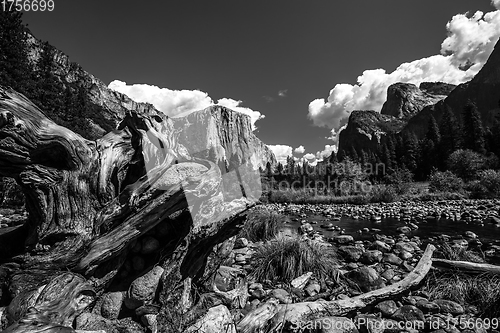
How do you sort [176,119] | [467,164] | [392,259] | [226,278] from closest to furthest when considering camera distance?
1. [226,278]
2. [176,119]
3. [392,259]
4. [467,164]

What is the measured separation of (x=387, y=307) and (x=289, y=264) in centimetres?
160

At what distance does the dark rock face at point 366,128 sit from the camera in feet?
463

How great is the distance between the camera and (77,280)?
2564mm

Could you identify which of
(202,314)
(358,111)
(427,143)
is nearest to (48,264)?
(202,314)

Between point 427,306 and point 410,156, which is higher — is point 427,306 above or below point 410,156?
below

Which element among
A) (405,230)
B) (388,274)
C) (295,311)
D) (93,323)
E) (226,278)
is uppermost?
(93,323)

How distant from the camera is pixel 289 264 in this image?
4.25 metres

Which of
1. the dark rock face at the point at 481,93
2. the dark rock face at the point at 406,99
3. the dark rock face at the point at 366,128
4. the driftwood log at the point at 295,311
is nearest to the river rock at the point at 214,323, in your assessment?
the driftwood log at the point at 295,311

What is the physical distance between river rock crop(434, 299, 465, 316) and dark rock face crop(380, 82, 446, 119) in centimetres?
19790

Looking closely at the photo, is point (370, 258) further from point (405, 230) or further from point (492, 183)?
point (492, 183)

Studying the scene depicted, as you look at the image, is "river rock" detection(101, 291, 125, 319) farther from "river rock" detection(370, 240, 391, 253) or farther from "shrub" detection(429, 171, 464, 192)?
"shrub" detection(429, 171, 464, 192)

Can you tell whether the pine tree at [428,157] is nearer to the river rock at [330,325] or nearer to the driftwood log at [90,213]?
the river rock at [330,325]

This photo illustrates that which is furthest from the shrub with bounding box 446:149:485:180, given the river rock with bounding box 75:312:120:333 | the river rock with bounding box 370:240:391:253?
the river rock with bounding box 75:312:120:333

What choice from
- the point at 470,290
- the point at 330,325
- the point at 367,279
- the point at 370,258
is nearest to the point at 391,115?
the point at 370,258
